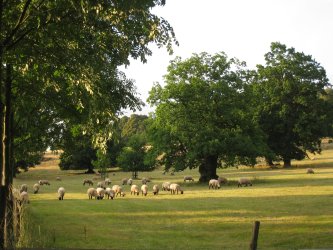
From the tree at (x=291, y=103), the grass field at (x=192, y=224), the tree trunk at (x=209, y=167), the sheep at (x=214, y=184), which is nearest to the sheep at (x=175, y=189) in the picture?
the sheep at (x=214, y=184)

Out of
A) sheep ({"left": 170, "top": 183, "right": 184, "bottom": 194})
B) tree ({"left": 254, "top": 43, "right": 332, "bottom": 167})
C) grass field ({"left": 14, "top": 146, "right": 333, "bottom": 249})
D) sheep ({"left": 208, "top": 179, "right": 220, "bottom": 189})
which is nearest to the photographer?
grass field ({"left": 14, "top": 146, "right": 333, "bottom": 249})

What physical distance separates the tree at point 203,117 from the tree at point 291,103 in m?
20.7

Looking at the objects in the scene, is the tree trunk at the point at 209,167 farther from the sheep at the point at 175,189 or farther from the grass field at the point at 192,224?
the grass field at the point at 192,224

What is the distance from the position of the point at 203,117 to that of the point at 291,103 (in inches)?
1088

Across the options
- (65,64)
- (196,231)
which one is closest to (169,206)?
(196,231)

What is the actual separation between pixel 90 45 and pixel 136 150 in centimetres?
6890

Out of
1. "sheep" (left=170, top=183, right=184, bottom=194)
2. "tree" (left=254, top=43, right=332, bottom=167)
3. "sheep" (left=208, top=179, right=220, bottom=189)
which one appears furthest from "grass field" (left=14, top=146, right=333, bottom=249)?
"tree" (left=254, top=43, right=332, bottom=167)

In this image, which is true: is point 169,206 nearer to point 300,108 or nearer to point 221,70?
point 221,70

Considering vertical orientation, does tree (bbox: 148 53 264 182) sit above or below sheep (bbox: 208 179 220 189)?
above

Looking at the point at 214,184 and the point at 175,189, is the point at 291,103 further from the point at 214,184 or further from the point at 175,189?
the point at 175,189

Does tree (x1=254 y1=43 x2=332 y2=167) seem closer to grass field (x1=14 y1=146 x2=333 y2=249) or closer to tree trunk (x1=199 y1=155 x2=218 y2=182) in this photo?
tree trunk (x1=199 y1=155 x2=218 y2=182)

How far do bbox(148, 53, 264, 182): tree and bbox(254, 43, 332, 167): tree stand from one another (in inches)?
813

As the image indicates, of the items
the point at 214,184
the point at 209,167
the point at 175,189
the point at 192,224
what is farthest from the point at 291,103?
the point at 192,224

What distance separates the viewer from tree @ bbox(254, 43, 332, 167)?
226 feet
